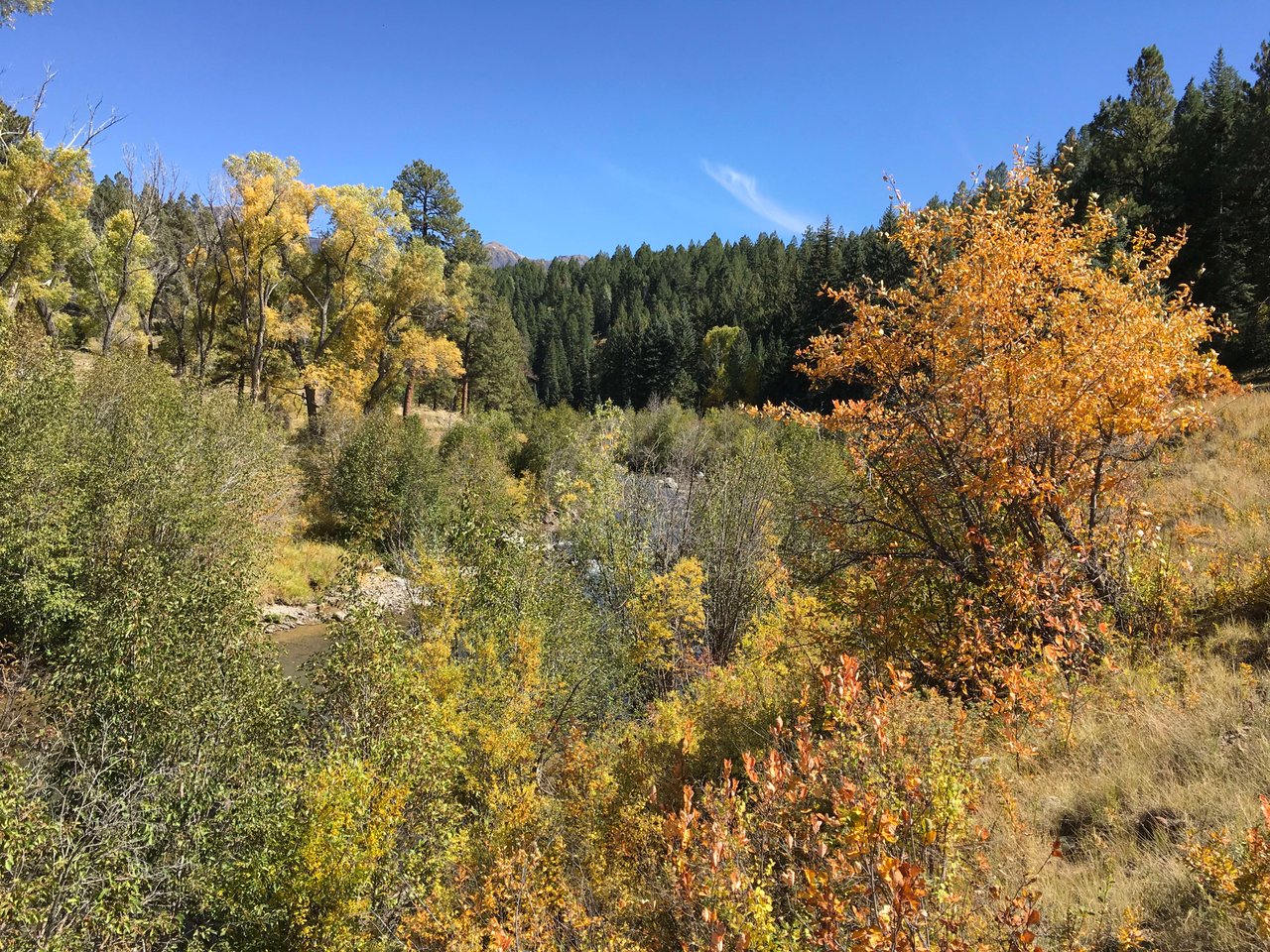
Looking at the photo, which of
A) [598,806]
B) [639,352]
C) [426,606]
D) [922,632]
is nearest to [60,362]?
[426,606]

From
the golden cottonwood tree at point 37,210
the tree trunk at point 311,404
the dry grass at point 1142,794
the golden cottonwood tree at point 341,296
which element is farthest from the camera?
the tree trunk at point 311,404

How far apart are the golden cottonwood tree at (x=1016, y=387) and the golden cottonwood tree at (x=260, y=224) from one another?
84.9ft

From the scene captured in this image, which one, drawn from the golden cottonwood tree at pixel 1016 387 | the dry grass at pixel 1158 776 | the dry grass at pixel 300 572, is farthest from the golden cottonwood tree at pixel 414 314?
the dry grass at pixel 1158 776

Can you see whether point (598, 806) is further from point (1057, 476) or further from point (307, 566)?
point (307, 566)

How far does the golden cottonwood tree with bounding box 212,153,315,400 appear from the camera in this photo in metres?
25.8

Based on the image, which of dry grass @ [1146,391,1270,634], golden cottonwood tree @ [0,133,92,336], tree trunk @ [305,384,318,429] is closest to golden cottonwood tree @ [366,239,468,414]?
tree trunk @ [305,384,318,429]

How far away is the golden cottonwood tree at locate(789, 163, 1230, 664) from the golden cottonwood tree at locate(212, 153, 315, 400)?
2587cm

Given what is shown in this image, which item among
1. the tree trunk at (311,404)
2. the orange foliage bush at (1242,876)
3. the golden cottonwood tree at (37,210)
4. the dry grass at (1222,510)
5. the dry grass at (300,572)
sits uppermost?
the golden cottonwood tree at (37,210)

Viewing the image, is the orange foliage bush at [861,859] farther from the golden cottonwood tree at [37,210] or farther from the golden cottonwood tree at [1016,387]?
the golden cottonwood tree at [37,210]

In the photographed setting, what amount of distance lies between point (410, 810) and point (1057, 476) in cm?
903

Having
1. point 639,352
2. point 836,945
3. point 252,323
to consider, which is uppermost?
point 639,352

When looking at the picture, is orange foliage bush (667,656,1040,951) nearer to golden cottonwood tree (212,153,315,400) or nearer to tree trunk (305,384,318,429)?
golden cottonwood tree (212,153,315,400)

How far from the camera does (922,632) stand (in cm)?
754

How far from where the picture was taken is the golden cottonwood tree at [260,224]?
25750 mm
